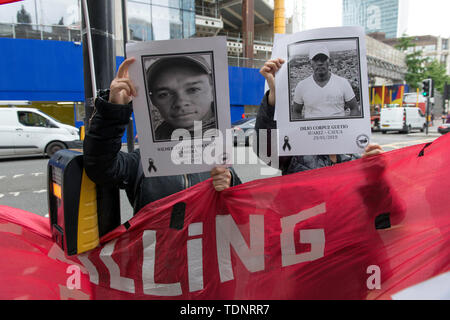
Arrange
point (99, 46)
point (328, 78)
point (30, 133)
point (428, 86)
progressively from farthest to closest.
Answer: point (428, 86)
point (30, 133)
point (99, 46)
point (328, 78)

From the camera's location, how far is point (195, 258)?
1.75 meters

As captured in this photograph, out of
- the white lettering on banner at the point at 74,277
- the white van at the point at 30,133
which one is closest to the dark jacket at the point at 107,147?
the white lettering on banner at the point at 74,277

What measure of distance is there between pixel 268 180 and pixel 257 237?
315mm

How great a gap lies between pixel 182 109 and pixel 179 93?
0.08 meters

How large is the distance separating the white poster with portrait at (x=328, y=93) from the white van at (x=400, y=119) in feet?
79.6

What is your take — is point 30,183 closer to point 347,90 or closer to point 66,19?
point 347,90

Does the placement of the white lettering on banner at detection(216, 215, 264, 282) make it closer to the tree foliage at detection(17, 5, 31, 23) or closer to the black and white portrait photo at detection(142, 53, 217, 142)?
the black and white portrait photo at detection(142, 53, 217, 142)

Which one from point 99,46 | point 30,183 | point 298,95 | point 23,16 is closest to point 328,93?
point 298,95

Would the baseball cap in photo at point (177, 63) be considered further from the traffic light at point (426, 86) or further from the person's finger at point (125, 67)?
the traffic light at point (426, 86)

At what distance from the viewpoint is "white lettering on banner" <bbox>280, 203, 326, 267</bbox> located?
176 cm

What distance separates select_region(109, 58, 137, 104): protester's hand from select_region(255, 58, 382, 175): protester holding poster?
734 mm

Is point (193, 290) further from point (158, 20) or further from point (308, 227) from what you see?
point (158, 20)

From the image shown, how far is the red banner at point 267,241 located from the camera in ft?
5.69

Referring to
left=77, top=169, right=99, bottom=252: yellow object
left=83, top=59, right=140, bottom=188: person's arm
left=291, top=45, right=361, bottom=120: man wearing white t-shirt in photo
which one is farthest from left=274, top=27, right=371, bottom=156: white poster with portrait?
left=77, top=169, right=99, bottom=252: yellow object
